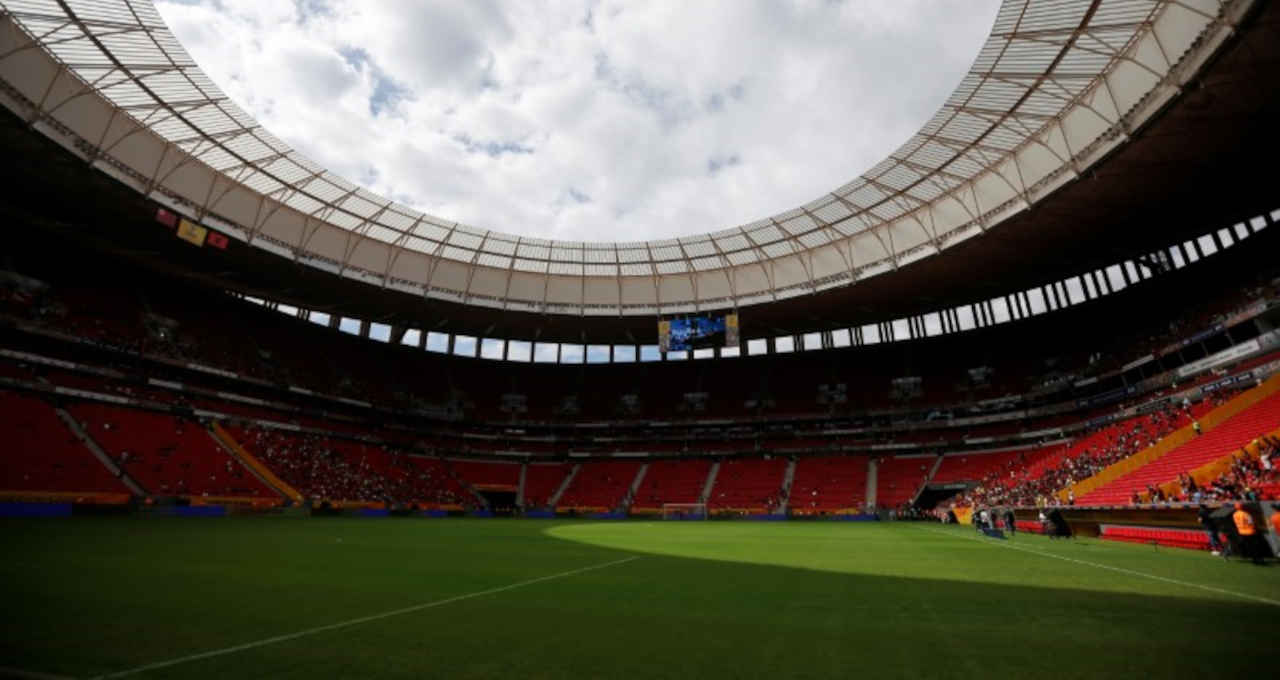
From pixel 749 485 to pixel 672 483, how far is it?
6.46 metres

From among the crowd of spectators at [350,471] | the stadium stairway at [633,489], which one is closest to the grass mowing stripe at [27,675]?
the crowd of spectators at [350,471]

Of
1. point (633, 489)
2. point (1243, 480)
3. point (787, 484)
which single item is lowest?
point (1243, 480)

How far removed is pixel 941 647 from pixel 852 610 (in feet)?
5.57

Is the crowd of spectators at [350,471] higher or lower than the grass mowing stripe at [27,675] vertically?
higher

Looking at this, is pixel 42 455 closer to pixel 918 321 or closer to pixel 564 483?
pixel 564 483

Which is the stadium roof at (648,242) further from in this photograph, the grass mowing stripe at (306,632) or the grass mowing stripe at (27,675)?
the grass mowing stripe at (27,675)

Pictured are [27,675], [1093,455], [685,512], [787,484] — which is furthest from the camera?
[787,484]

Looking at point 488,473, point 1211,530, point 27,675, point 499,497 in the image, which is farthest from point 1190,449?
point 488,473

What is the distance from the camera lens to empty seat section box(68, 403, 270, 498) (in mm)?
29609

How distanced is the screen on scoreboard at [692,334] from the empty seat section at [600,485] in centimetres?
1521

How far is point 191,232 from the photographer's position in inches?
1150

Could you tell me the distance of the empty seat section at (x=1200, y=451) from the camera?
70.2 feet

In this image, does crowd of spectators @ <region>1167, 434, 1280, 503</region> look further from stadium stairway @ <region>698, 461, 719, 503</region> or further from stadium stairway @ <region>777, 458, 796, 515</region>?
stadium stairway @ <region>698, 461, 719, 503</region>

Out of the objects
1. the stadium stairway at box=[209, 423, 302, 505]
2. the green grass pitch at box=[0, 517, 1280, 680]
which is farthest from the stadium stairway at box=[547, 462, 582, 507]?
the green grass pitch at box=[0, 517, 1280, 680]
